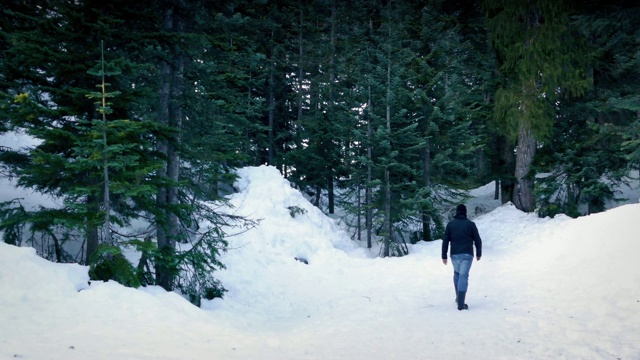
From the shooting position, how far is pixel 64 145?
25.3 ft

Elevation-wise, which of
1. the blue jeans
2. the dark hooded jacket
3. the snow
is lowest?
the snow

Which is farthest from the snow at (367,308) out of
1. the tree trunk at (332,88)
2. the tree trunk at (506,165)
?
the tree trunk at (332,88)

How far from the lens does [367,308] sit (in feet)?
29.8

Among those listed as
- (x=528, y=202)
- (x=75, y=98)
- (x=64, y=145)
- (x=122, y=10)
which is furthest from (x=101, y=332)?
(x=528, y=202)

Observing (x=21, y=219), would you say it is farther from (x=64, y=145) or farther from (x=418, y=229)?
(x=418, y=229)

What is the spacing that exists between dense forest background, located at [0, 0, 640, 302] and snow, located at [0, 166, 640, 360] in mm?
1121

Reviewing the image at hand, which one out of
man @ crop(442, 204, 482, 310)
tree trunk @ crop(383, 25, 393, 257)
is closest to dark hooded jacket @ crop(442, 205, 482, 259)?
man @ crop(442, 204, 482, 310)

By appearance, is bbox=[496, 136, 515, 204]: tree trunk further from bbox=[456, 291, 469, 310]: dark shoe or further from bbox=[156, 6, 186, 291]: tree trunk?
bbox=[156, 6, 186, 291]: tree trunk

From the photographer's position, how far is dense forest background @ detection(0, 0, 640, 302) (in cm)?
756

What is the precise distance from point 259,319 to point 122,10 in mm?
8098

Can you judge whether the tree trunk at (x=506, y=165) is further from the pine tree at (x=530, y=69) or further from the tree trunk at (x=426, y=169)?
the tree trunk at (x=426, y=169)

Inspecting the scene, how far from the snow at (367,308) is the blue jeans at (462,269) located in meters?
0.56

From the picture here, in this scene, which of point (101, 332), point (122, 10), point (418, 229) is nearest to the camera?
point (101, 332)

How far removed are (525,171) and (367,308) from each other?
37.1 ft
